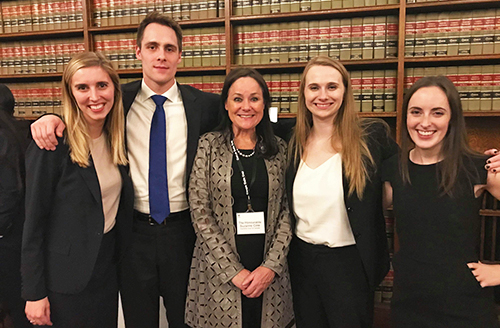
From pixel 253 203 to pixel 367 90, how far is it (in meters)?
1.50

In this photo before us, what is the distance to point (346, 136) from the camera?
1563 millimetres

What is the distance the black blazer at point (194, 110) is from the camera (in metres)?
1.71

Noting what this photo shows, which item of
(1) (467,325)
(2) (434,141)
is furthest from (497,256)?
(2) (434,141)

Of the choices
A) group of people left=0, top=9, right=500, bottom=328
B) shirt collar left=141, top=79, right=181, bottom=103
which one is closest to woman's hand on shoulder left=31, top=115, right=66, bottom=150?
group of people left=0, top=9, right=500, bottom=328

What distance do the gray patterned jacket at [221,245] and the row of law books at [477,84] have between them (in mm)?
1635

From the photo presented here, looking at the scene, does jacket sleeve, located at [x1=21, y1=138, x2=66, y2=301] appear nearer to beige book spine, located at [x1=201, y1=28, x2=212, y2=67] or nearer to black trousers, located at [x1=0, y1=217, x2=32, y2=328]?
black trousers, located at [x1=0, y1=217, x2=32, y2=328]

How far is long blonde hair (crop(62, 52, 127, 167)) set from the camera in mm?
1411

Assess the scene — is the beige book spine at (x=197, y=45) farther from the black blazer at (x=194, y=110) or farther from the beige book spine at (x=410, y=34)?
the beige book spine at (x=410, y=34)

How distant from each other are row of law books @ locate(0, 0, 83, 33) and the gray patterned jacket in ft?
7.31

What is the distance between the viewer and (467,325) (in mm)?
1245

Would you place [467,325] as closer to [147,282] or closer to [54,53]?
[147,282]

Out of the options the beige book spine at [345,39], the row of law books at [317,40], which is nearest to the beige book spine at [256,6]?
the row of law books at [317,40]

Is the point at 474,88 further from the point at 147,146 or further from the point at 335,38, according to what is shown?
the point at 147,146

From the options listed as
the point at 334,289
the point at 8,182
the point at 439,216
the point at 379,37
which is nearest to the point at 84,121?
the point at 8,182
